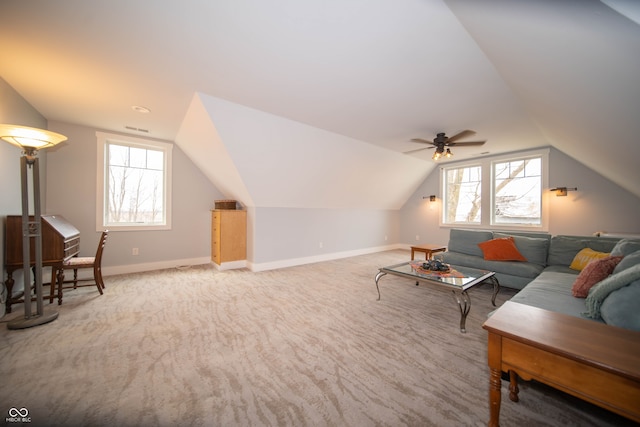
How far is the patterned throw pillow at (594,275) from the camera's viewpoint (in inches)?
77.7

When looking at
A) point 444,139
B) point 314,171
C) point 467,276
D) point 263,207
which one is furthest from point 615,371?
point 263,207

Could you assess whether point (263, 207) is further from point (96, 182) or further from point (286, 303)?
point (96, 182)

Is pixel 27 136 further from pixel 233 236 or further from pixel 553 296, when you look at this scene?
pixel 553 296

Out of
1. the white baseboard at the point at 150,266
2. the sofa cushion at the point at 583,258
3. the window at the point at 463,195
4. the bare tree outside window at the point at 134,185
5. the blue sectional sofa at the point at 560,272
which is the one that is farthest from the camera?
the window at the point at 463,195

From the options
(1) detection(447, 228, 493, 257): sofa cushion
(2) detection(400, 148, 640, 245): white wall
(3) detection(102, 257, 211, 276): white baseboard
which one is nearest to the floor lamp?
(3) detection(102, 257, 211, 276): white baseboard

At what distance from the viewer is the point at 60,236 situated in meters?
2.86

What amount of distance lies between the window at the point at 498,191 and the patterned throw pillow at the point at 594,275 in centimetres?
399

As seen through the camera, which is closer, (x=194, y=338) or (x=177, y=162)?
(x=194, y=338)

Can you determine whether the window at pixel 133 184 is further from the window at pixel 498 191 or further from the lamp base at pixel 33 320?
the window at pixel 498 191

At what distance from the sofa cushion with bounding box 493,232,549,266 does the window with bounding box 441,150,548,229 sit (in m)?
2.30

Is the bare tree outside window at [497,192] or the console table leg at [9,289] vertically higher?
the bare tree outside window at [497,192]

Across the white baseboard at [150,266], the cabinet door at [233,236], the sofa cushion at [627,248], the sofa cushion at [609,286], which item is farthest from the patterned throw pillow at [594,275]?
the white baseboard at [150,266]

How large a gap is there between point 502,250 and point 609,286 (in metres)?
2.39

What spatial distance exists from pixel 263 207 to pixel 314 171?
4.21ft
